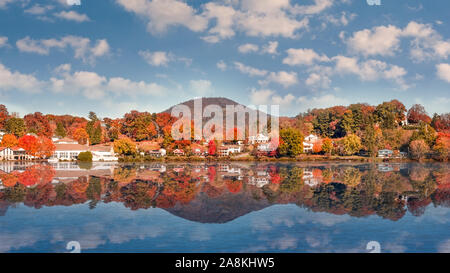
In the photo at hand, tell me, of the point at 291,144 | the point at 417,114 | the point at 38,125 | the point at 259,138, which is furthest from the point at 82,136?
the point at 417,114

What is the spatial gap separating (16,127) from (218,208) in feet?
194

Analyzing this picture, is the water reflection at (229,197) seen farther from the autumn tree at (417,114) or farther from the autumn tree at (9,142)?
the autumn tree at (417,114)

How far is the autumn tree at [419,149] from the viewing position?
148 ft

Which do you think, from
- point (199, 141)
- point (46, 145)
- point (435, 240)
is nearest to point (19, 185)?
point (435, 240)

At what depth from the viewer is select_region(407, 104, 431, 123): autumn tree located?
75.8m

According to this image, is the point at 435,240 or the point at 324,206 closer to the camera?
the point at 435,240

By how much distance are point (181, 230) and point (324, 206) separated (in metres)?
6.00

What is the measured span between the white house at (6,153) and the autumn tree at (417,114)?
8436cm

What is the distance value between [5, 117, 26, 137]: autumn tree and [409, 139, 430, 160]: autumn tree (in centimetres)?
6535

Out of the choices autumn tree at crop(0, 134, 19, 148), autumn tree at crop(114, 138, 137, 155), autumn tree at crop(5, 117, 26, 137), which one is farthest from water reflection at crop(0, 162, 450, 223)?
autumn tree at crop(5, 117, 26, 137)

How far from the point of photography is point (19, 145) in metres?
49.4

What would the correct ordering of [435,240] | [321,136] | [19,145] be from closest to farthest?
[435,240]
[19,145]
[321,136]
